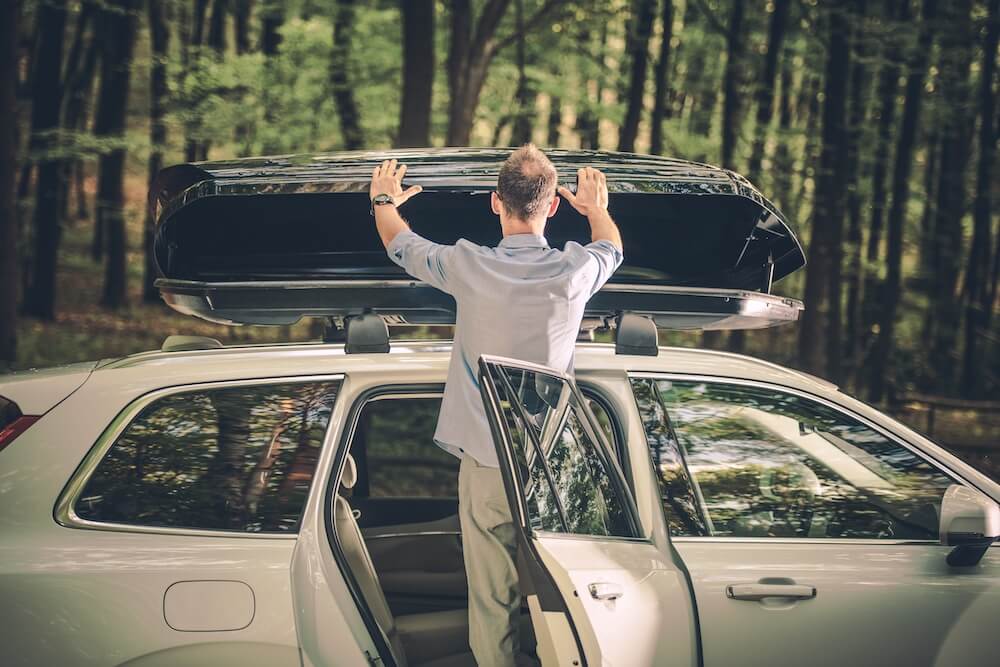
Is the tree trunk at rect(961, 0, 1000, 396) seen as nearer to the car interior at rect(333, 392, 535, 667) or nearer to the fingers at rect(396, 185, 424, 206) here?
the car interior at rect(333, 392, 535, 667)

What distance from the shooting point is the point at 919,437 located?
131 inches

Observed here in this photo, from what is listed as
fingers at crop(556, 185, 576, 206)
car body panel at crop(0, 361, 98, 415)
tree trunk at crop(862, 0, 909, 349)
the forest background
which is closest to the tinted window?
fingers at crop(556, 185, 576, 206)

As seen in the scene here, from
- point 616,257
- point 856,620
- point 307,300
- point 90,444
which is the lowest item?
point 856,620

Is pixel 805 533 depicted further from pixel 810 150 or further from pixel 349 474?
pixel 810 150

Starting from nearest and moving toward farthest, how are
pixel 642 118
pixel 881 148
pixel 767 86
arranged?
pixel 767 86 → pixel 881 148 → pixel 642 118

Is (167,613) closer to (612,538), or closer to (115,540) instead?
(115,540)

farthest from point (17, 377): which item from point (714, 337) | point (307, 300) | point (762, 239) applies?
point (714, 337)

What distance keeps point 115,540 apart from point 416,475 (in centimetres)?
726

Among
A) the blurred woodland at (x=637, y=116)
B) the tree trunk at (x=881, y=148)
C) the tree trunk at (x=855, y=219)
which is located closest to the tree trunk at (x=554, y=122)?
the blurred woodland at (x=637, y=116)

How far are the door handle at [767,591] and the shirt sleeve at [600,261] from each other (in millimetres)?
1041

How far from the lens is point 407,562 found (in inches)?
175

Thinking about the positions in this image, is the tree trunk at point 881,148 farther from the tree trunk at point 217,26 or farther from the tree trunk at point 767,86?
the tree trunk at point 217,26

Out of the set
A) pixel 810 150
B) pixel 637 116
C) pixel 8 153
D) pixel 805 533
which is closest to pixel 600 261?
pixel 805 533

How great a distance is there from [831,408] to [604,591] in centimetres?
114
